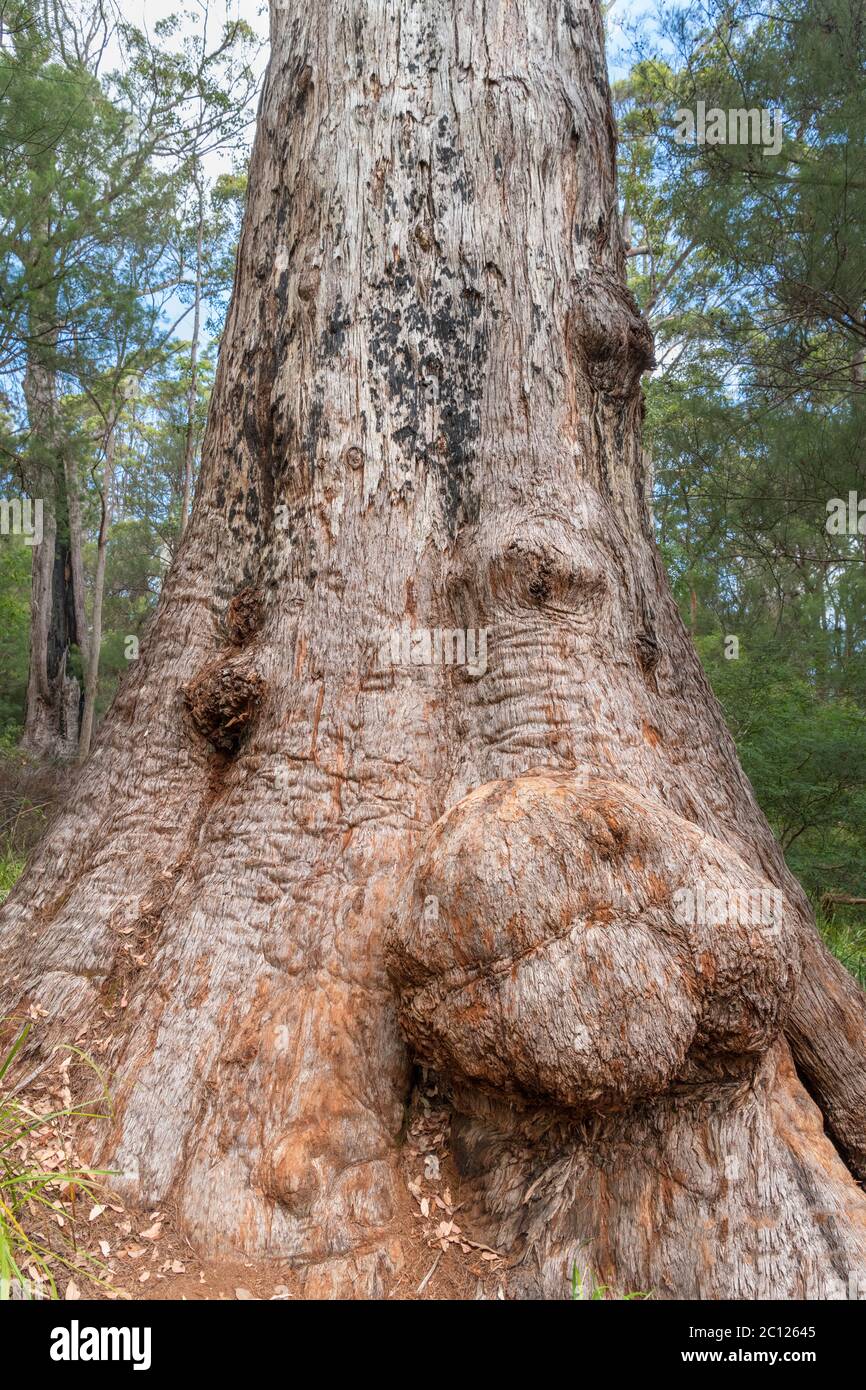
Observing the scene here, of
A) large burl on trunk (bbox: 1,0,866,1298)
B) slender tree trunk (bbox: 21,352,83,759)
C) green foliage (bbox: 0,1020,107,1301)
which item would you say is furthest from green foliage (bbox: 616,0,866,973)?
slender tree trunk (bbox: 21,352,83,759)

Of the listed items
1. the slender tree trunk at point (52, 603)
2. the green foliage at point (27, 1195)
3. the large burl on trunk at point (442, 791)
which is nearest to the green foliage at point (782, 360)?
the large burl on trunk at point (442, 791)

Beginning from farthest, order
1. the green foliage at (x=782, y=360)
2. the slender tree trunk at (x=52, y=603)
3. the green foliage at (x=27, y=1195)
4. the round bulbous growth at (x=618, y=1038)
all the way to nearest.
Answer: the slender tree trunk at (x=52, y=603) < the green foliage at (x=782, y=360) < the round bulbous growth at (x=618, y=1038) < the green foliage at (x=27, y=1195)

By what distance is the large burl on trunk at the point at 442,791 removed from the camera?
199cm

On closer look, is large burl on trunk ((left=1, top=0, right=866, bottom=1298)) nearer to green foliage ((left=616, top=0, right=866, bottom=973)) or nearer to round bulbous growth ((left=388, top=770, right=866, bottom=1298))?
round bulbous growth ((left=388, top=770, right=866, bottom=1298))

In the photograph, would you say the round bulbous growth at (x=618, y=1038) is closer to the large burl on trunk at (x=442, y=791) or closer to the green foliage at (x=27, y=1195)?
the large burl on trunk at (x=442, y=791)

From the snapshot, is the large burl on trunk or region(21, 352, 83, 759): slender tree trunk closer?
the large burl on trunk

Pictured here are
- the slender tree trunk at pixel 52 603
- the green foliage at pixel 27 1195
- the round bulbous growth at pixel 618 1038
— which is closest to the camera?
the green foliage at pixel 27 1195

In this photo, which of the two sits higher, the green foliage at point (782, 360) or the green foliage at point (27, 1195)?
the green foliage at point (782, 360)

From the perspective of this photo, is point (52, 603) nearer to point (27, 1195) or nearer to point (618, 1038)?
point (27, 1195)

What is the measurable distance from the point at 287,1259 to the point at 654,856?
4.00 ft

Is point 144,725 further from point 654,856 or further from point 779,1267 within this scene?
point 779,1267

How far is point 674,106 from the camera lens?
25.0 ft

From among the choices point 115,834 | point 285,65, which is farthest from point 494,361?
point 115,834

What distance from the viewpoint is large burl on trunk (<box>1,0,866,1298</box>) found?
1.99 m
